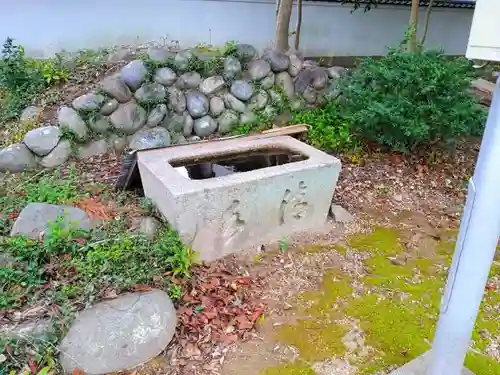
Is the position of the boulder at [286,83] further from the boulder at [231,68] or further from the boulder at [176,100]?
the boulder at [176,100]

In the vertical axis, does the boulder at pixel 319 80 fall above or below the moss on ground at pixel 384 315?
above

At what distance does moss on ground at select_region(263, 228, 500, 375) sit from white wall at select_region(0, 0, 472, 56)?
4.25 meters

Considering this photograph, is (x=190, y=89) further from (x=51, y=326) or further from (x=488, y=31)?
(x=488, y=31)

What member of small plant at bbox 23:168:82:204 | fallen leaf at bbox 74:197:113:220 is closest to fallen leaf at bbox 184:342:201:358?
fallen leaf at bbox 74:197:113:220

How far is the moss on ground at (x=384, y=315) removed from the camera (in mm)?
2492

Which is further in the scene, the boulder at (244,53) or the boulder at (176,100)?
the boulder at (244,53)

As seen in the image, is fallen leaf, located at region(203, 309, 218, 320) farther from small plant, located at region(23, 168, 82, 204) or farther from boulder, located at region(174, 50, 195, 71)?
boulder, located at region(174, 50, 195, 71)

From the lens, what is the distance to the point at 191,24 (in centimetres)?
631

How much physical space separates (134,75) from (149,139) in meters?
0.69

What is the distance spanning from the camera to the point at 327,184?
143 inches

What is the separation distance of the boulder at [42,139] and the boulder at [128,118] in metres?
0.56

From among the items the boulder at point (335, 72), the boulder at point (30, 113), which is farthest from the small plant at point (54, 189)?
the boulder at point (335, 72)

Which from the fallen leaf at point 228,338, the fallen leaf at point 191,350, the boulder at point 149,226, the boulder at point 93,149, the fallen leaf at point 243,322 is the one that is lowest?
the fallen leaf at point 191,350

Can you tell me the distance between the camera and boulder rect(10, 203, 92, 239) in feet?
9.84
